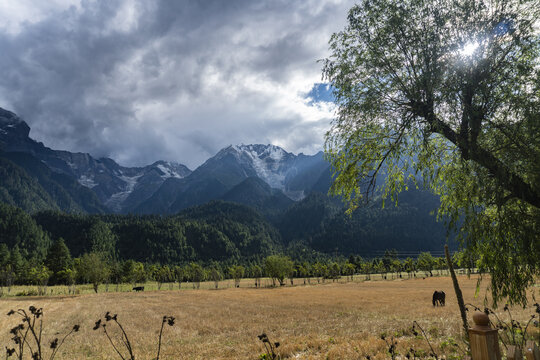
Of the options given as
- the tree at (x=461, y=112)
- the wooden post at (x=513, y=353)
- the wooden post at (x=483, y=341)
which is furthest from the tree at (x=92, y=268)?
the wooden post at (x=513, y=353)

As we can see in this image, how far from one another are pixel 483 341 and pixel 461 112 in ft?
21.4

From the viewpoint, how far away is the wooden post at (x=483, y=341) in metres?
3.31

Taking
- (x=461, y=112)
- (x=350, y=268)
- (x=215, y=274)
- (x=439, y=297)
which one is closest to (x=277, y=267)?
(x=215, y=274)

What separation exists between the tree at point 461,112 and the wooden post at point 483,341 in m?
5.46

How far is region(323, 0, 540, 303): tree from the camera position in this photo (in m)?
7.64

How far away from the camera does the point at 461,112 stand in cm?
790

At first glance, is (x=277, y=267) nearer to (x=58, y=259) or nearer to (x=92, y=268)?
(x=92, y=268)

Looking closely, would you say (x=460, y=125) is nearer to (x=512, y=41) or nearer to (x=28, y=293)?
(x=512, y=41)

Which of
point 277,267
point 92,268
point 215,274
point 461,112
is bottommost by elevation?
point 215,274

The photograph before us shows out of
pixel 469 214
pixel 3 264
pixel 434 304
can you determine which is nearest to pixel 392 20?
pixel 469 214

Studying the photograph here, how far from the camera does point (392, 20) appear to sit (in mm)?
8586

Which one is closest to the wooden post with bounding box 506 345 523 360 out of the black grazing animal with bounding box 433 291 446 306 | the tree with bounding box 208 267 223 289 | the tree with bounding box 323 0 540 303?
the tree with bounding box 323 0 540 303

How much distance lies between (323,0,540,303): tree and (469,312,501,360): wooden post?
5.46m

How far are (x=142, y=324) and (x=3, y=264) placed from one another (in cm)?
13776
